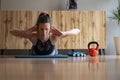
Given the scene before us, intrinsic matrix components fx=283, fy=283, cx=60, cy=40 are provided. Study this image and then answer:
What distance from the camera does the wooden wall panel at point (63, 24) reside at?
17.2ft

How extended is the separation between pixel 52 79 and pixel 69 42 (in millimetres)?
4742

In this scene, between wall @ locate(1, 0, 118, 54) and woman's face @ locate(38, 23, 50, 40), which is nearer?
woman's face @ locate(38, 23, 50, 40)

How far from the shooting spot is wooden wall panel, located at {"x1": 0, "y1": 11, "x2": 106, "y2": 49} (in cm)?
525

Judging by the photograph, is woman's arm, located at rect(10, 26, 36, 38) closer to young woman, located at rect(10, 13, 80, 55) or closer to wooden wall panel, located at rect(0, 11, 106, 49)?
young woman, located at rect(10, 13, 80, 55)

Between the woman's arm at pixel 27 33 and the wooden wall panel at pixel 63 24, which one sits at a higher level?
the wooden wall panel at pixel 63 24

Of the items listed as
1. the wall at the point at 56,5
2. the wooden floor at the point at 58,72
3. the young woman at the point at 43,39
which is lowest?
the wooden floor at the point at 58,72

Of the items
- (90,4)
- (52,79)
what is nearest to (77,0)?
(90,4)

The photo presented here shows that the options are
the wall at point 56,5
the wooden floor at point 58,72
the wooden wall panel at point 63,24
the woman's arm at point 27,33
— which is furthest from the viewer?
the wall at point 56,5

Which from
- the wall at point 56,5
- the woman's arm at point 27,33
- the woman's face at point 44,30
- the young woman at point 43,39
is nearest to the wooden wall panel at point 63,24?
the wall at point 56,5

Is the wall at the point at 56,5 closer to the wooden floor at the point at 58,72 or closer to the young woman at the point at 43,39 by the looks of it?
the young woman at the point at 43,39

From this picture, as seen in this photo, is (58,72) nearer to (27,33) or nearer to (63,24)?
(27,33)

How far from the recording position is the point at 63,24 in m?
5.29

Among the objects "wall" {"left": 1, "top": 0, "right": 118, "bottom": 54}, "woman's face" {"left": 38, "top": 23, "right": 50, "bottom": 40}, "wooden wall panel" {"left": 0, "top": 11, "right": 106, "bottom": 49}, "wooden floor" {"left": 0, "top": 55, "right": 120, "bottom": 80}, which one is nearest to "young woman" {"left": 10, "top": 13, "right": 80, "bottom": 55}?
"woman's face" {"left": 38, "top": 23, "right": 50, "bottom": 40}

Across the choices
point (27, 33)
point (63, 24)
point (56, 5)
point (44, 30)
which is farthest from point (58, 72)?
point (56, 5)
